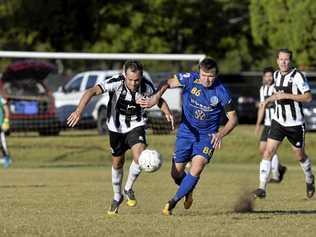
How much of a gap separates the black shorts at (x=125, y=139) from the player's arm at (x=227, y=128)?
1.24 metres

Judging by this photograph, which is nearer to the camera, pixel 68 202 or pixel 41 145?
pixel 68 202

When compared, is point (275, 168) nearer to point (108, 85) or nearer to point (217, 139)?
point (108, 85)

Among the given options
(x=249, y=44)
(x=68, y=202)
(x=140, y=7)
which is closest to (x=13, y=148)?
(x=68, y=202)

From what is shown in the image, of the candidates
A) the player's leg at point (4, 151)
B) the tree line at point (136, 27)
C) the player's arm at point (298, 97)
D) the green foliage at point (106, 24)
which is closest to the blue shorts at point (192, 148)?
the player's arm at point (298, 97)

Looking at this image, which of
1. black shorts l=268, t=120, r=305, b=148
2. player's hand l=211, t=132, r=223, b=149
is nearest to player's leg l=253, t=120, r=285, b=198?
black shorts l=268, t=120, r=305, b=148

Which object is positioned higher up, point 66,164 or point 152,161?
point 152,161

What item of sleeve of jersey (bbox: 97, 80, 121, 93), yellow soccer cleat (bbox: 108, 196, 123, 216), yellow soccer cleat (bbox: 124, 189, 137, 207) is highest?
sleeve of jersey (bbox: 97, 80, 121, 93)

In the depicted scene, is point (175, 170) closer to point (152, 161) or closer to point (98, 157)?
point (152, 161)

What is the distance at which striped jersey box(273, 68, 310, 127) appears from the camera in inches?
615

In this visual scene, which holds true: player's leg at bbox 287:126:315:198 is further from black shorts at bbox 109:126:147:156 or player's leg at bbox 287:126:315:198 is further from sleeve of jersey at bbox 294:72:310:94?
black shorts at bbox 109:126:147:156

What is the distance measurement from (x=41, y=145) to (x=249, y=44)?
24802 millimetres

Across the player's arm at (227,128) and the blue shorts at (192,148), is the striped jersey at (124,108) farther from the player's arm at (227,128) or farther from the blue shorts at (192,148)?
the player's arm at (227,128)

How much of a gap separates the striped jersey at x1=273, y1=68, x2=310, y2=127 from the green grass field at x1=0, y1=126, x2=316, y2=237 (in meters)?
1.20

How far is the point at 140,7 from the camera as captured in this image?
48.6 metres
